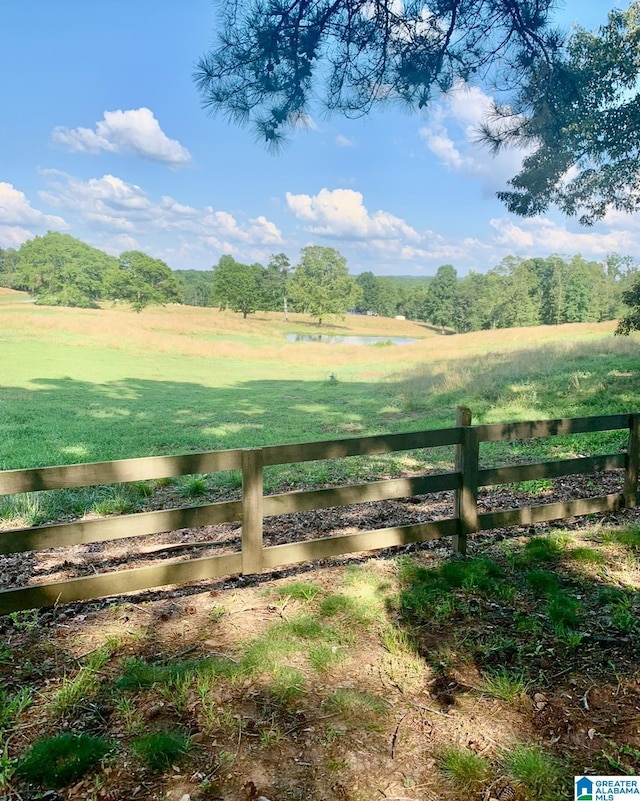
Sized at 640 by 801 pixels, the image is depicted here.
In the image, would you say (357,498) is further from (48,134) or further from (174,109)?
(48,134)

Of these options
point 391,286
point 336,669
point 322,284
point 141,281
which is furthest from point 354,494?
point 391,286

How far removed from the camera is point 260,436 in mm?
10734

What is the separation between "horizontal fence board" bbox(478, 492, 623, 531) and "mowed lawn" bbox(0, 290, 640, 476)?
6.19 meters

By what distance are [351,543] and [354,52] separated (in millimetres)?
5640

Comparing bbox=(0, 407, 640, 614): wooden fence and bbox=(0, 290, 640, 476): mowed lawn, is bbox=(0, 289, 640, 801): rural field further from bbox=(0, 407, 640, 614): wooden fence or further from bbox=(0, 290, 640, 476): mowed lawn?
bbox=(0, 290, 640, 476): mowed lawn

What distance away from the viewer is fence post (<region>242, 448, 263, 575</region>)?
3.44 meters

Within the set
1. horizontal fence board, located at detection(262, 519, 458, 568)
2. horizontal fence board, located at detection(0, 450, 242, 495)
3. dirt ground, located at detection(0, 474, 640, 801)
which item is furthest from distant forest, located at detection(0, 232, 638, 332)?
horizontal fence board, located at detection(0, 450, 242, 495)

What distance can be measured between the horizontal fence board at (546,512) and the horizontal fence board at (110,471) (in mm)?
2220

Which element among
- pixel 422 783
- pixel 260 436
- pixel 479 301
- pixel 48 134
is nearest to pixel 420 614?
pixel 422 783

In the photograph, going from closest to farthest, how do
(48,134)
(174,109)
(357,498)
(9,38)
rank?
(357,498), (9,38), (174,109), (48,134)

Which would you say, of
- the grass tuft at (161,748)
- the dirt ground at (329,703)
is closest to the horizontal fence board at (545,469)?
the dirt ground at (329,703)

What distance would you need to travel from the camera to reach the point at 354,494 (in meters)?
3.80

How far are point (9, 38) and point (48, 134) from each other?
61.0 ft

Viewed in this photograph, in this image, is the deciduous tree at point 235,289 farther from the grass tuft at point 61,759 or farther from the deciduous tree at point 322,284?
the grass tuft at point 61,759
